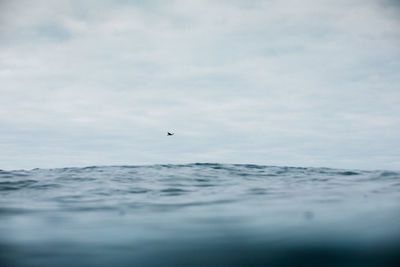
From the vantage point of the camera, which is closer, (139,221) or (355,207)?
(139,221)

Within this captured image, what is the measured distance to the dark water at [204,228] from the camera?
192 inches

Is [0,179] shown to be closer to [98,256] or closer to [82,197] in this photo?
[82,197]

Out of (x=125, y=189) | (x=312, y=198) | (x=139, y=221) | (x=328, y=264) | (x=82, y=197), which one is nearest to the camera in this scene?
(x=328, y=264)

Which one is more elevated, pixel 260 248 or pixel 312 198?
pixel 312 198

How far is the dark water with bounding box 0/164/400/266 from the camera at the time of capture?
4.89 m

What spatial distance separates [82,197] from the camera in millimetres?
9227

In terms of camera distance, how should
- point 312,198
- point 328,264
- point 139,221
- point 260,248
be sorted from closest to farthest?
point 328,264
point 260,248
point 139,221
point 312,198

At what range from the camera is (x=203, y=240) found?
5426 millimetres

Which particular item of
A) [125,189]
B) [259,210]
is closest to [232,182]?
[125,189]

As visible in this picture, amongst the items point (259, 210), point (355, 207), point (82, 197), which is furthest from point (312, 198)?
point (82, 197)

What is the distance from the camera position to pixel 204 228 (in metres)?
5.95

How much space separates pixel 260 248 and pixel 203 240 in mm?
928

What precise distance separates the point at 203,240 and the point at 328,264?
1.92 metres

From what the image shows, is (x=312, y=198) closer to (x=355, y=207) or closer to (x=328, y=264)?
→ (x=355, y=207)
